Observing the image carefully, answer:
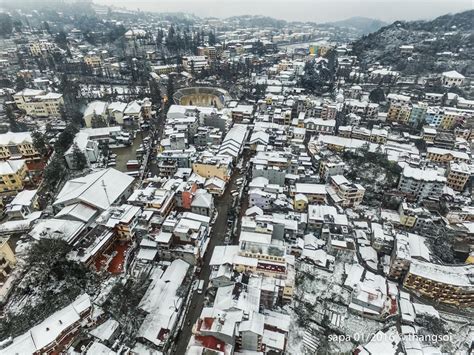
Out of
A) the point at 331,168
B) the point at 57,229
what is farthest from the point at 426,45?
the point at 57,229

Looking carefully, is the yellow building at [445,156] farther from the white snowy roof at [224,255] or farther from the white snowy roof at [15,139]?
the white snowy roof at [15,139]

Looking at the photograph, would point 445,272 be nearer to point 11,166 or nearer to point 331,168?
point 331,168

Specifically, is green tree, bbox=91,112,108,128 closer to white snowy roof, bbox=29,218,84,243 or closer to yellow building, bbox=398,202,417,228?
white snowy roof, bbox=29,218,84,243

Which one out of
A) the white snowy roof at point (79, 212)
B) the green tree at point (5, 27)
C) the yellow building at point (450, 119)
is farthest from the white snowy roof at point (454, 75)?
the green tree at point (5, 27)

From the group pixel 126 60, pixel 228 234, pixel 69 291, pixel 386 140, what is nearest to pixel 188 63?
pixel 126 60

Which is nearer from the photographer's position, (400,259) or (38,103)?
(400,259)

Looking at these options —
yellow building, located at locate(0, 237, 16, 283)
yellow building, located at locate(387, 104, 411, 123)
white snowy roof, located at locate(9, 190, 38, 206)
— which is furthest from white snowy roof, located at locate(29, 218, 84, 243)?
yellow building, located at locate(387, 104, 411, 123)
